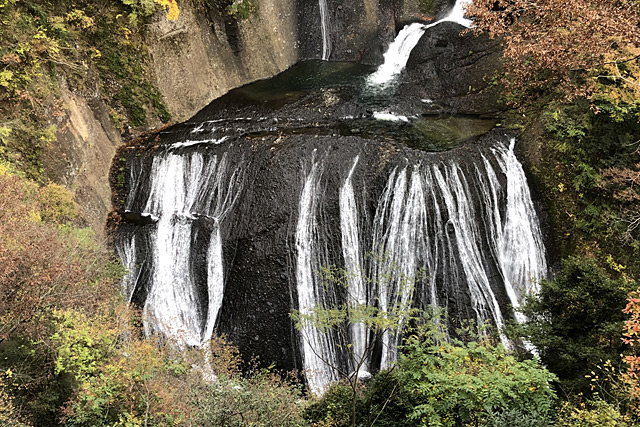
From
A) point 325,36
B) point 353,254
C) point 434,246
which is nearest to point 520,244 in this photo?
point 434,246

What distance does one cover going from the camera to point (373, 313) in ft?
23.6

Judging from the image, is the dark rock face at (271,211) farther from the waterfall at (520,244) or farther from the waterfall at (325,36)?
the waterfall at (325,36)

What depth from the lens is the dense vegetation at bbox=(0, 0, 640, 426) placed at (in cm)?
550

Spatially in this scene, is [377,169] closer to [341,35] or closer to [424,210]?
[424,210]

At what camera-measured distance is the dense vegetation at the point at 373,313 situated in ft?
18.1

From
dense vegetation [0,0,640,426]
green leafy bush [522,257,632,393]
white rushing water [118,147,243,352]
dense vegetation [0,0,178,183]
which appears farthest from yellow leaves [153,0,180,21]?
green leafy bush [522,257,632,393]

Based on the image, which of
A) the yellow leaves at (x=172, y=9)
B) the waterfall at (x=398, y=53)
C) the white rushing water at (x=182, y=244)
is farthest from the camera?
the waterfall at (x=398, y=53)

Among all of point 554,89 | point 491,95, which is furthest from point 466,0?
point 554,89

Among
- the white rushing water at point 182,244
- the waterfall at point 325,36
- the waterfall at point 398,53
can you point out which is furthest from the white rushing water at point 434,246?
the waterfall at point 325,36

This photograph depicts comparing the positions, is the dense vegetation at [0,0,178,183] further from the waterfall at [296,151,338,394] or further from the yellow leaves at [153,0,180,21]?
the waterfall at [296,151,338,394]

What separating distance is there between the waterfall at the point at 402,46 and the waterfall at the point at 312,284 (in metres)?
7.48

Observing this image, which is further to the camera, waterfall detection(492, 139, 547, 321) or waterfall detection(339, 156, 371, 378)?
waterfall detection(339, 156, 371, 378)

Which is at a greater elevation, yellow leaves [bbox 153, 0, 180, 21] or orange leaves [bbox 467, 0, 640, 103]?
yellow leaves [bbox 153, 0, 180, 21]

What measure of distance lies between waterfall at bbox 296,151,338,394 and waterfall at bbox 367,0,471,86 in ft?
24.5
